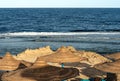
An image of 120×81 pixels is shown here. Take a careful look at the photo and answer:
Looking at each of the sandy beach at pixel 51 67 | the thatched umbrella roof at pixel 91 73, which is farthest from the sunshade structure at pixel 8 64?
the thatched umbrella roof at pixel 91 73

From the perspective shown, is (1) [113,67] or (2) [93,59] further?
(2) [93,59]

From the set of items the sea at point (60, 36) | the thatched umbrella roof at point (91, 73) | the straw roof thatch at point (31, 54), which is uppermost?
the straw roof thatch at point (31, 54)

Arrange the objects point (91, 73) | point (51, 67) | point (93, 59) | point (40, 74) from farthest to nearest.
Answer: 1. point (93, 59)
2. point (91, 73)
3. point (51, 67)
4. point (40, 74)

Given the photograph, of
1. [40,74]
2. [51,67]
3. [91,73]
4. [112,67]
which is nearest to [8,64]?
[51,67]

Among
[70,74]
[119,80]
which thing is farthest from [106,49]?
[70,74]

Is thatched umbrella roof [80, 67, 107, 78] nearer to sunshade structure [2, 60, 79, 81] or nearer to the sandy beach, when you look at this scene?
the sandy beach

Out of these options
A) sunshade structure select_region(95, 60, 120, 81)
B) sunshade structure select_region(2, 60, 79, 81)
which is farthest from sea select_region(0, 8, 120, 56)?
sunshade structure select_region(2, 60, 79, 81)

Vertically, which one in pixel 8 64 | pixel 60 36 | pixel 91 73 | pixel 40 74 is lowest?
pixel 60 36

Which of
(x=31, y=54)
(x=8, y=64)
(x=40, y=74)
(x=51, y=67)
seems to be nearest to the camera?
(x=40, y=74)

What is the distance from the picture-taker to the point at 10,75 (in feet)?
32.7

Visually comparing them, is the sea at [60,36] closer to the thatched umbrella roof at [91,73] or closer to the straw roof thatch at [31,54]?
the straw roof thatch at [31,54]

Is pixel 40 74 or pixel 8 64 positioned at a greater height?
pixel 40 74

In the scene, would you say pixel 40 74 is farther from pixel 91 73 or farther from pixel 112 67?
pixel 91 73

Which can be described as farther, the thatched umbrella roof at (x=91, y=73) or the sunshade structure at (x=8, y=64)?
the thatched umbrella roof at (x=91, y=73)
